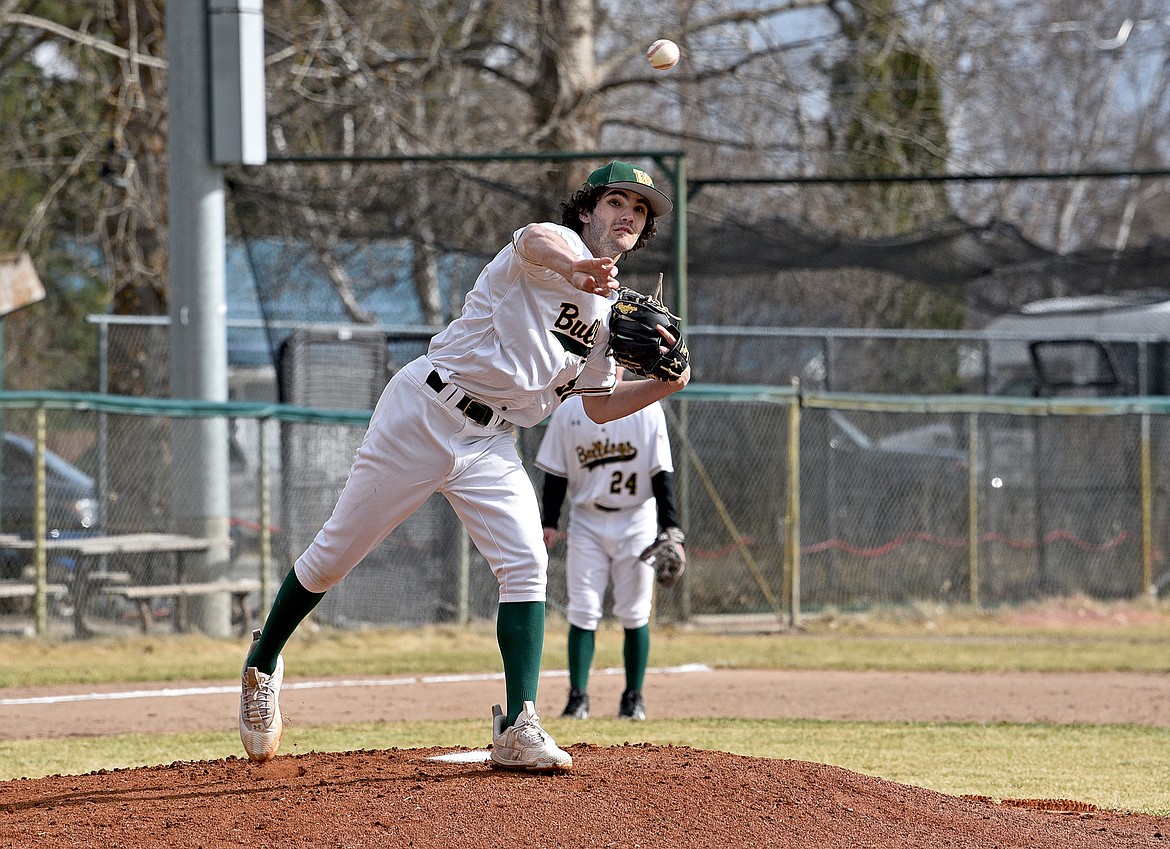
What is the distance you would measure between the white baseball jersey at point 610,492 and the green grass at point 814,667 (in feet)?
2.71

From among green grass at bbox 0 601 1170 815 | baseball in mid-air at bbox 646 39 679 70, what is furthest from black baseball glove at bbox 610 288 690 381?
green grass at bbox 0 601 1170 815

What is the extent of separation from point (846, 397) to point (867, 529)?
51.8 inches

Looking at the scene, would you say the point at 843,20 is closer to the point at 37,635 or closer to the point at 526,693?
the point at 37,635

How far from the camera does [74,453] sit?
63.2 feet

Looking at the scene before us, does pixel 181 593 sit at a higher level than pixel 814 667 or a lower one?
higher

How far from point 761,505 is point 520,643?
26.2 ft

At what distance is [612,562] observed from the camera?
304 inches

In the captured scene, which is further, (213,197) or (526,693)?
(213,197)

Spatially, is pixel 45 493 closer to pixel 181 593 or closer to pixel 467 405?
pixel 181 593

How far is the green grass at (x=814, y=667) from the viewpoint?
6.02 m

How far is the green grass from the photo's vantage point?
19.7ft

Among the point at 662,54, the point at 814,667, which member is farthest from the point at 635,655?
the point at 662,54

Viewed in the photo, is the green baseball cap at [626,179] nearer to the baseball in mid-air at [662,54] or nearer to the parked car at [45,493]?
the baseball in mid-air at [662,54]

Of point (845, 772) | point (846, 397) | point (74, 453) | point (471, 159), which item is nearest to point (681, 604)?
point (846, 397)
